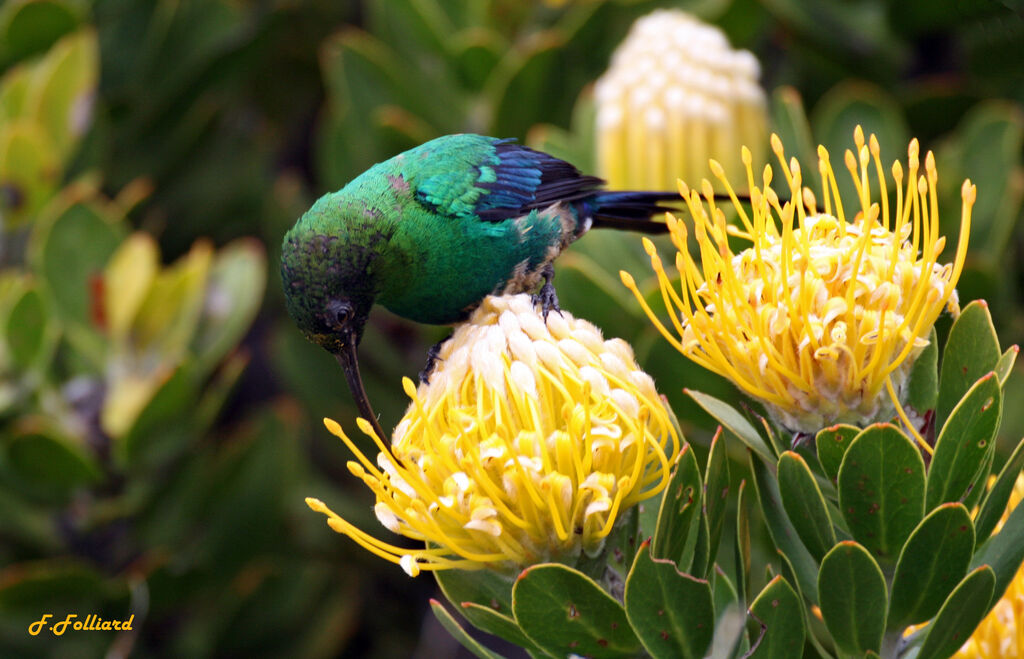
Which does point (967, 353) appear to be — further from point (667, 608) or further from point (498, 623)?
point (498, 623)

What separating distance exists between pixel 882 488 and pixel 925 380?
200 mm

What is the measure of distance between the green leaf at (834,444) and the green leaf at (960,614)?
150 millimetres

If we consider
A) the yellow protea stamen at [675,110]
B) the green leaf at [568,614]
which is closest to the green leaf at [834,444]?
the green leaf at [568,614]

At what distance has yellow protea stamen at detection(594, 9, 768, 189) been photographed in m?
1.87

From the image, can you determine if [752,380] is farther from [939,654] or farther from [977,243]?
[977,243]

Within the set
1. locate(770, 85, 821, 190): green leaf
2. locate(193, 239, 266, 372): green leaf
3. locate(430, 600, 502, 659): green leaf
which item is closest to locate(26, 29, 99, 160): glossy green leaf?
locate(193, 239, 266, 372): green leaf

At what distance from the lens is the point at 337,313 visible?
1.34m

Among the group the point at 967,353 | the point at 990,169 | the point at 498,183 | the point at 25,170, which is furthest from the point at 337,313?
the point at 990,169

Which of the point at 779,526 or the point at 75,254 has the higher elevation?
the point at 779,526

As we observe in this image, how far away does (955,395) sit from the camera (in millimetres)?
1107

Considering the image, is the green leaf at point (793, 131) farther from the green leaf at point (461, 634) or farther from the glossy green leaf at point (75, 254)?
the glossy green leaf at point (75, 254)

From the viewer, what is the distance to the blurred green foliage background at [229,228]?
195 cm

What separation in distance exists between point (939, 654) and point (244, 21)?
7.08 ft

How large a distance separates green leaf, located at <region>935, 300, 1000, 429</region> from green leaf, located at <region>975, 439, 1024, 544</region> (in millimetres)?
85
